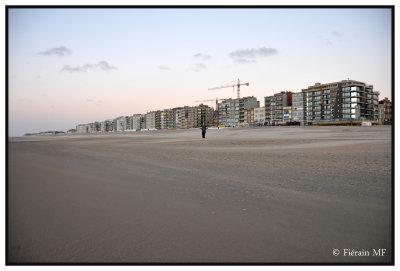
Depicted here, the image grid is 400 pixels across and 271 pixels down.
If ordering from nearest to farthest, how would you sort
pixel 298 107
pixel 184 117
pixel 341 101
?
pixel 341 101 < pixel 298 107 < pixel 184 117

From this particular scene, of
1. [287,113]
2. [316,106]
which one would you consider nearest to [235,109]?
[287,113]

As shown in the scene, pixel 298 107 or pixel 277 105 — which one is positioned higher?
pixel 277 105

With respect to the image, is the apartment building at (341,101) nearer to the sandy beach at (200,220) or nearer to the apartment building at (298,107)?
the apartment building at (298,107)

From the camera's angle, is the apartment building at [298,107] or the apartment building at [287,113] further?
the apartment building at [287,113]

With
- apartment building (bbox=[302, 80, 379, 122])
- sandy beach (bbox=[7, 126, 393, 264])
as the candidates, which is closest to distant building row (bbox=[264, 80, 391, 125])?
apartment building (bbox=[302, 80, 379, 122])

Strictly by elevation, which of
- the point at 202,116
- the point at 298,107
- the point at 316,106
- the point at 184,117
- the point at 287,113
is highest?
the point at 202,116

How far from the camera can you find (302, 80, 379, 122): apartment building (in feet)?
300

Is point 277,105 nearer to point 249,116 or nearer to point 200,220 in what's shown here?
point 249,116

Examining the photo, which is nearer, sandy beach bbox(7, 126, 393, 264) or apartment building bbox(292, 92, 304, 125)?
sandy beach bbox(7, 126, 393, 264)

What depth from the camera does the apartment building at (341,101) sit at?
91500mm

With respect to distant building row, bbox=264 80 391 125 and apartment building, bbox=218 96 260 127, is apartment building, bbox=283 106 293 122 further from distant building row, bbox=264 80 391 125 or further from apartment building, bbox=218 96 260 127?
apartment building, bbox=218 96 260 127

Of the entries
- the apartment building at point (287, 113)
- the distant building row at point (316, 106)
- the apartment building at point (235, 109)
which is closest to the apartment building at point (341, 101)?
the distant building row at point (316, 106)

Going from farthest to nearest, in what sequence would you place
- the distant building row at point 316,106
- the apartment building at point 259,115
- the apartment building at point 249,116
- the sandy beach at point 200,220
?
the apartment building at point 249,116
the apartment building at point 259,115
the distant building row at point 316,106
the sandy beach at point 200,220

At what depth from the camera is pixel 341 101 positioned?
94125mm
